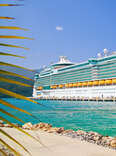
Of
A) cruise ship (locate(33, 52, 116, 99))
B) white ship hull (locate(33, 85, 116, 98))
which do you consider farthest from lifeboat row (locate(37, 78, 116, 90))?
white ship hull (locate(33, 85, 116, 98))

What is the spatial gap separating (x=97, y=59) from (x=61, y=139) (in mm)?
44385

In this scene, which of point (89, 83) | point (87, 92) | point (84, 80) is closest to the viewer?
point (87, 92)

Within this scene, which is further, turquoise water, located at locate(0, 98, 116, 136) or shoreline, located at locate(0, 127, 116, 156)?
turquoise water, located at locate(0, 98, 116, 136)

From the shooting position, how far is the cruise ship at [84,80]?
4153cm

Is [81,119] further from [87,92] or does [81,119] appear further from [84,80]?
[84,80]

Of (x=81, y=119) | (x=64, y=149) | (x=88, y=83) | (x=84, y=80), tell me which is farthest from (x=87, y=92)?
(x=64, y=149)

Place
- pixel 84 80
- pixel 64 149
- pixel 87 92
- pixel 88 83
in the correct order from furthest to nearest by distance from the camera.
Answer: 1. pixel 84 80
2. pixel 88 83
3. pixel 87 92
4. pixel 64 149

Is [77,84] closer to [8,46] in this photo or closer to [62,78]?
[62,78]

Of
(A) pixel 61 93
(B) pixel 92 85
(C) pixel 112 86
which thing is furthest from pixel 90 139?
(A) pixel 61 93

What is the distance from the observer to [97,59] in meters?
47.2

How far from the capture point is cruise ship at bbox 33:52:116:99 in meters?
41.5

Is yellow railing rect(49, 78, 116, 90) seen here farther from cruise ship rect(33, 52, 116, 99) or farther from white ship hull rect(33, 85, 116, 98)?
white ship hull rect(33, 85, 116, 98)

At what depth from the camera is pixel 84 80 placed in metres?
48.7

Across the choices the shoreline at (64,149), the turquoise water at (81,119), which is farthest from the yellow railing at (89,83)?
the shoreline at (64,149)
